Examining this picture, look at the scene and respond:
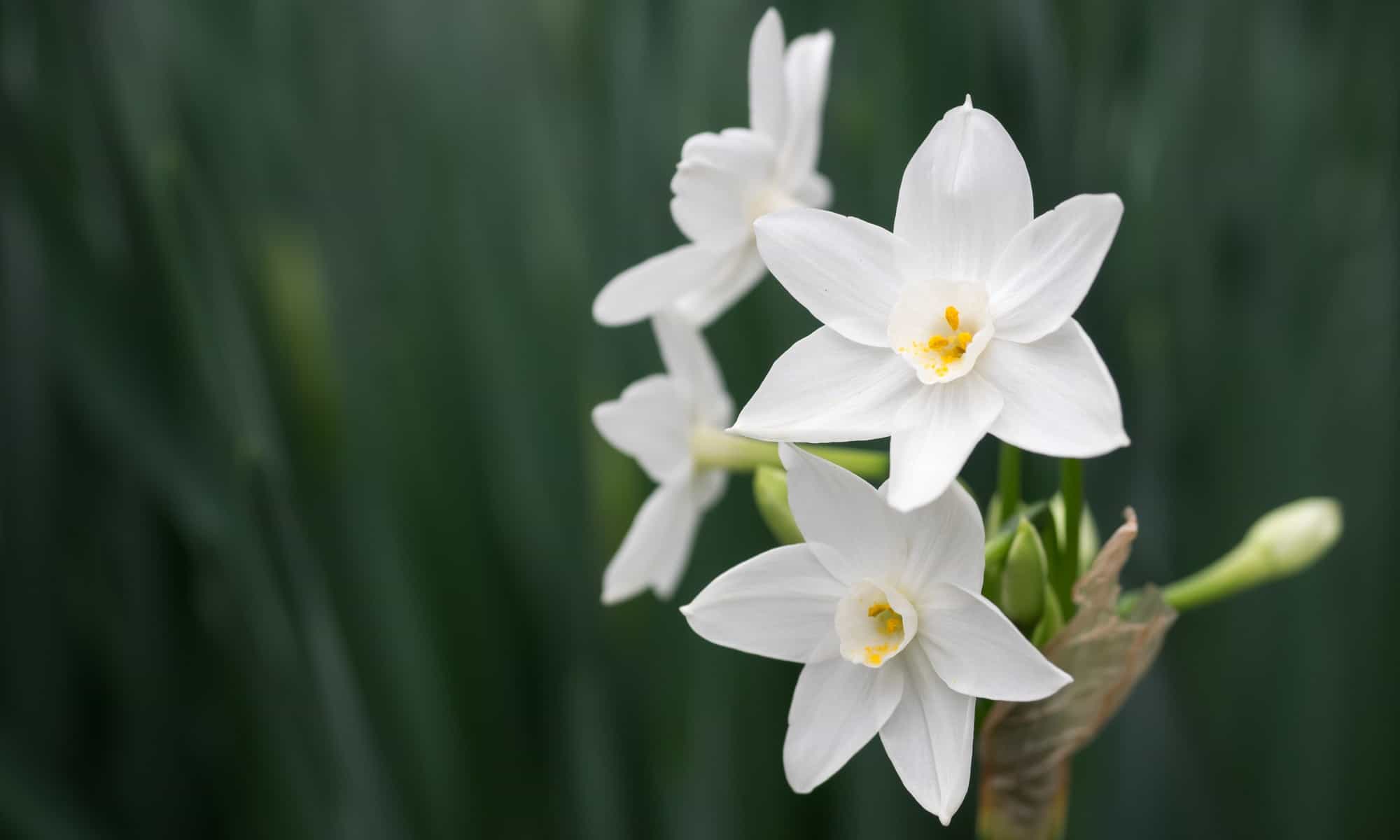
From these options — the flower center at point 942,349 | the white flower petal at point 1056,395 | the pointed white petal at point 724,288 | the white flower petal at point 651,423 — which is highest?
the pointed white petal at point 724,288

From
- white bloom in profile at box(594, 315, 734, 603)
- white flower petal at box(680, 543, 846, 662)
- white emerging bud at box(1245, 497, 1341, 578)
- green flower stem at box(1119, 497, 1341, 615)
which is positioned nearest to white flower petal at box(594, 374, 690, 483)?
white bloom in profile at box(594, 315, 734, 603)

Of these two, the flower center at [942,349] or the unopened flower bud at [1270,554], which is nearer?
the flower center at [942,349]

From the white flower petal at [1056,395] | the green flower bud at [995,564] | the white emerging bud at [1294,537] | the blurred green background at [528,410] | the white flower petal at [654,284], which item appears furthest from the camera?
the blurred green background at [528,410]

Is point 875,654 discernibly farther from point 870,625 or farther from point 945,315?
point 945,315

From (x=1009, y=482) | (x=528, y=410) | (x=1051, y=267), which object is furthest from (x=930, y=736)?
(x=528, y=410)

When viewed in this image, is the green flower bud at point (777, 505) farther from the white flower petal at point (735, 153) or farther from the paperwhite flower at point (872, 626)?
Answer: the white flower petal at point (735, 153)

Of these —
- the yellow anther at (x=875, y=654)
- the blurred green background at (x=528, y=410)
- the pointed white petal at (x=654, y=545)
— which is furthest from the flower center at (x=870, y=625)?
the blurred green background at (x=528, y=410)

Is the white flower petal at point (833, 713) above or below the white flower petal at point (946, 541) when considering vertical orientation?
below
